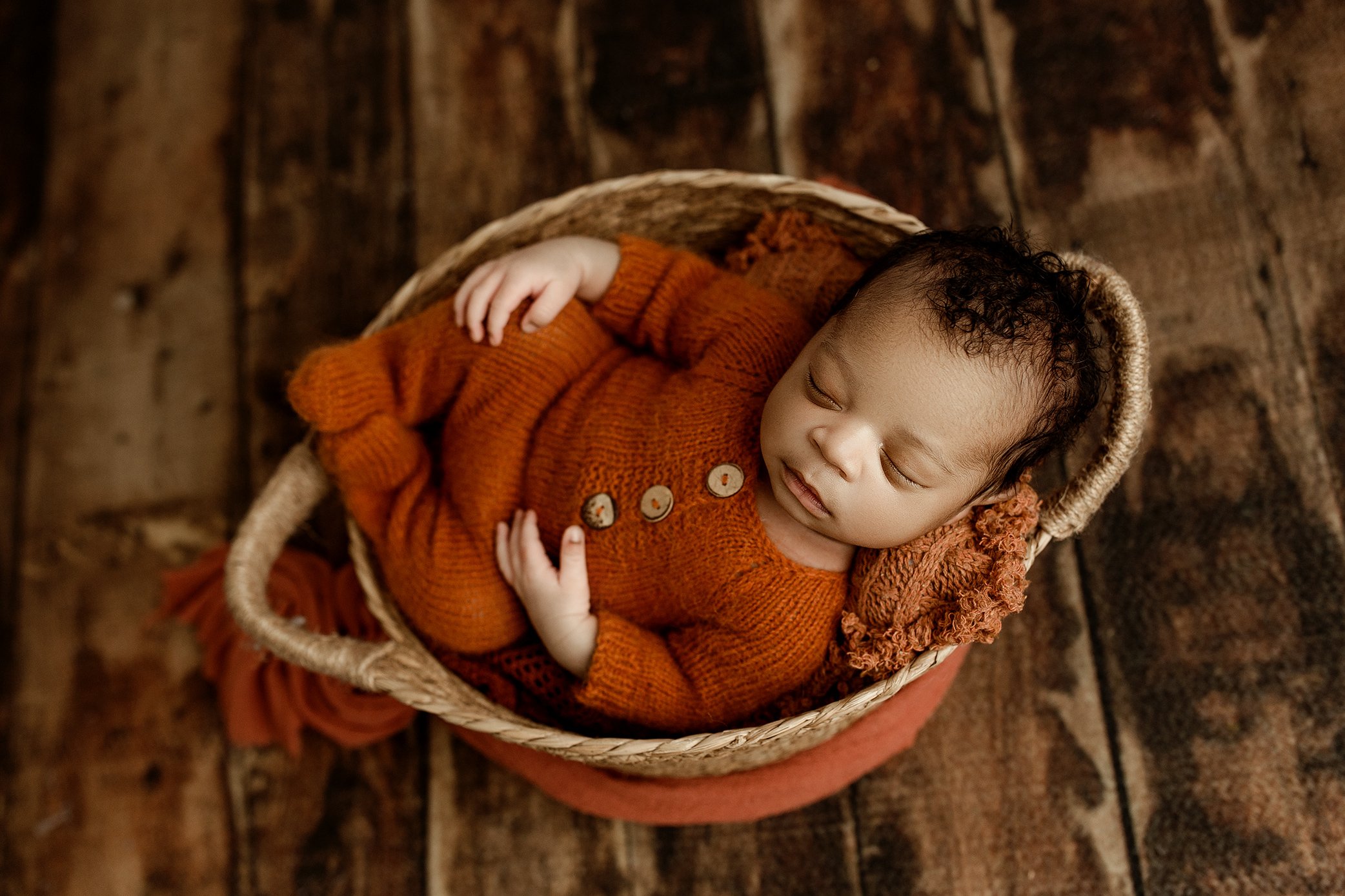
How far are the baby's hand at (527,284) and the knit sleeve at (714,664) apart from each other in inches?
14.0

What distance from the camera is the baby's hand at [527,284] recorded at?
117 cm

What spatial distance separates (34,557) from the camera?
1630mm

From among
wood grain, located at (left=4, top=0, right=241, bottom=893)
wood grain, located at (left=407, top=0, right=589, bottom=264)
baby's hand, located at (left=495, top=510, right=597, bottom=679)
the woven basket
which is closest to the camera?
the woven basket

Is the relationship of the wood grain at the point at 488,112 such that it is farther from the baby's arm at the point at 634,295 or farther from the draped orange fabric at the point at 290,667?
the draped orange fabric at the point at 290,667

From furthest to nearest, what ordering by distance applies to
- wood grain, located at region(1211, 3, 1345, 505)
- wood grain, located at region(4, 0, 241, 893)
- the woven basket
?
wood grain, located at region(4, 0, 241, 893)
wood grain, located at region(1211, 3, 1345, 505)
the woven basket

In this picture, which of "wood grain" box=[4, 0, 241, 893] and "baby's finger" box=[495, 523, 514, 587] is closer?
"baby's finger" box=[495, 523, 514, 587]

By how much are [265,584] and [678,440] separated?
51cm

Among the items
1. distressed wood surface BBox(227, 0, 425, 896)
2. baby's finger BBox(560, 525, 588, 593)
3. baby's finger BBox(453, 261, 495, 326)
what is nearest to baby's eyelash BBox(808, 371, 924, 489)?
baby's finger BBox(560, 525, 588, 593)

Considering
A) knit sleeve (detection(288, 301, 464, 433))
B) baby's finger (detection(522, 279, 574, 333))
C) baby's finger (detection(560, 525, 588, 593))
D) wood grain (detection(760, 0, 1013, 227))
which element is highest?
wood grain (detection(760, 0, 1013, 227))

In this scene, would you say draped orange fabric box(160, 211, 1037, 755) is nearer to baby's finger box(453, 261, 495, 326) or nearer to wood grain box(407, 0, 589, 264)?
baby's finger box(453, 261, 495, 326)

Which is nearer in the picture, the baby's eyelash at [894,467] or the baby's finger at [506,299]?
the baby's eyelash at [894,467]

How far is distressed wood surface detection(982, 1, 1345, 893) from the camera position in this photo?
1297mm

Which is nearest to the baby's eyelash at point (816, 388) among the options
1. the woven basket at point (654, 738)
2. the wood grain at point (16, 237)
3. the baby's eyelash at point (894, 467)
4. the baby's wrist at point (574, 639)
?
the baby's eyelash at point (894, 467)

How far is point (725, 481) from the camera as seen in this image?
3.59 ft
